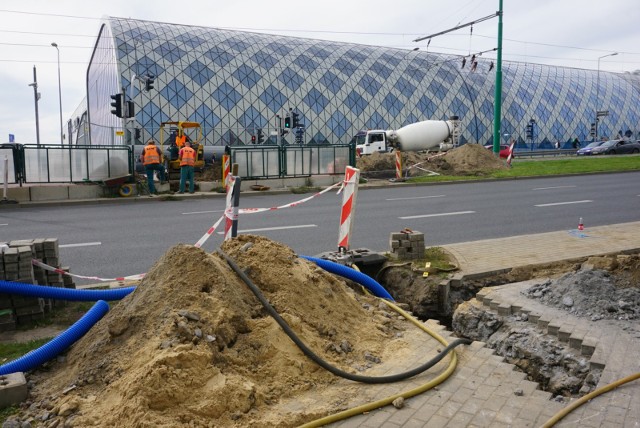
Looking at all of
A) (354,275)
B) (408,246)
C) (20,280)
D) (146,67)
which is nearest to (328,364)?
(354,275)

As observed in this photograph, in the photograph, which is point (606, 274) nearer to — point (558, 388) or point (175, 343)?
point (558, 388)

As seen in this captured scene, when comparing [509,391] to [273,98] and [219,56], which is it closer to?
[273,98]

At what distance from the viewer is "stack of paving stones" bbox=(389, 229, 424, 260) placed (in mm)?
8008

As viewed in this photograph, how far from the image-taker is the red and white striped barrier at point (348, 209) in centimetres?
773

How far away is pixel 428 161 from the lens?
99.1 ft

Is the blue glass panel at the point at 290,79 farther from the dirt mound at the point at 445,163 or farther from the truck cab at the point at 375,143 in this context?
the dirt mound at the point at 445,163

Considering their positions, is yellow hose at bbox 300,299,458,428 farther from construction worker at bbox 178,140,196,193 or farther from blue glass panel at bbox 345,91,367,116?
blue glass panel at bbox 345,91,367,116

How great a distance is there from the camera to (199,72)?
46.9m

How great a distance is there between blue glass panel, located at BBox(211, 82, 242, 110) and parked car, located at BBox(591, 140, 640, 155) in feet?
98.2

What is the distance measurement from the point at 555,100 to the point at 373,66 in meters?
23.1

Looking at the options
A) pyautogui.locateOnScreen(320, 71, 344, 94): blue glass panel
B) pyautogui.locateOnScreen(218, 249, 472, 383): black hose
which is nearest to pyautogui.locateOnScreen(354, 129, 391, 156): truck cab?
pyautogui.locateOnScreen(320, 71, 344, 94): blue glass panel

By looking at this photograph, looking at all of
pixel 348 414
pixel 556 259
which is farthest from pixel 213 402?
pixel 556 259

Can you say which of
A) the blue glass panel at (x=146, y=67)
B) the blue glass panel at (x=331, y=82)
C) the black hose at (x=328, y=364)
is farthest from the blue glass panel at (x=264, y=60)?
the black hose at (x=328, y=364)

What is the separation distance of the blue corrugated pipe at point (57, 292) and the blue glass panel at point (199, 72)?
43100 millimetres
